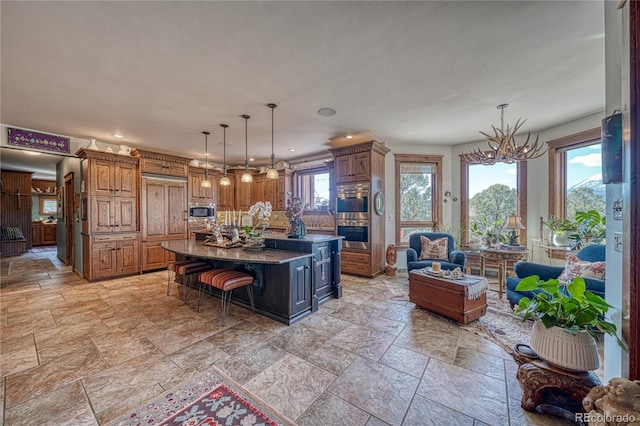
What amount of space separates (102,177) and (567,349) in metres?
6.71

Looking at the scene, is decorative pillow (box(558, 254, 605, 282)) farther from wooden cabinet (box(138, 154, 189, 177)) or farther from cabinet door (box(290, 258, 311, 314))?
wooden cabinet (box(138, 154, 189, 177))

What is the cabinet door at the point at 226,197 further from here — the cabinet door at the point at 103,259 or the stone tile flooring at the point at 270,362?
the stone tile flooring at the point at 270,362

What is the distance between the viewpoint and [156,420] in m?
1.51

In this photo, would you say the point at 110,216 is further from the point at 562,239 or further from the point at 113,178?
the point at 562,239

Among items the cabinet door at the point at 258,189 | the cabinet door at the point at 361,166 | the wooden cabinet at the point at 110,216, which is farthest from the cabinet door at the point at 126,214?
the cabinet door at the point at 361,166

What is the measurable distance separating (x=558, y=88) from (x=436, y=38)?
2086mm

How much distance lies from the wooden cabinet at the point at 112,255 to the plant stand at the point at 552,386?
247 inches

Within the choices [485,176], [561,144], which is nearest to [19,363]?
[485,176]

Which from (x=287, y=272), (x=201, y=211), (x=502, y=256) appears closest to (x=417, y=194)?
(x=502, y=256)

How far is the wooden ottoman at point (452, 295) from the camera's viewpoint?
2748 mm

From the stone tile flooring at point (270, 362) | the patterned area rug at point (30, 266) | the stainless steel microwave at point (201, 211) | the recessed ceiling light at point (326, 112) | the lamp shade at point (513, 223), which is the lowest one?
the stone tile flooring at point (270, 362)

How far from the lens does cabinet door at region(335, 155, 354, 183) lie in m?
4.96

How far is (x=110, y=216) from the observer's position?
4793 mm

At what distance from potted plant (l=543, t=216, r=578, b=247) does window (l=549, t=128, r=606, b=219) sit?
0.27 m
